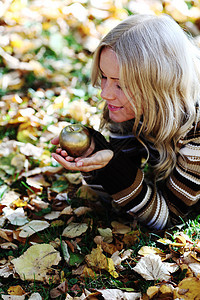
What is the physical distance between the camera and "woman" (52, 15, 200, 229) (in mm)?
1607

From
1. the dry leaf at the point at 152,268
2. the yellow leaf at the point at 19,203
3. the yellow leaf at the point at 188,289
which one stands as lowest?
the yellow leaf at the point at 19,203

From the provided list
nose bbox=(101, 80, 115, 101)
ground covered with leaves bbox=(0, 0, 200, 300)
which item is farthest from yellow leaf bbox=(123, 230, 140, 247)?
nose bbox=(101, 80, 115, 101)

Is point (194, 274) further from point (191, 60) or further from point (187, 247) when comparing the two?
point (191, 60)

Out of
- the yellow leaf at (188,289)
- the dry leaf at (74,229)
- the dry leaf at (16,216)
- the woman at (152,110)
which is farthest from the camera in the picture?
the dry leaf at (16,216)

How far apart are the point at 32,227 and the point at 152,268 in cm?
68

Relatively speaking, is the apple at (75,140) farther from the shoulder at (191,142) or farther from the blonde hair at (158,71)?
the shoulder at (191,142)

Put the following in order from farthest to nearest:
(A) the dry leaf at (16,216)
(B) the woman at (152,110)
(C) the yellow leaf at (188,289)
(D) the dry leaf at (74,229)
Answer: (A) the dry leaf at (16,216) < (D) the dry leaf at (74,229) < (B) the woman at (152,110) < (C) the yellow leaf at (188,289)

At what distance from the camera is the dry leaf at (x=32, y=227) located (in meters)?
1.83

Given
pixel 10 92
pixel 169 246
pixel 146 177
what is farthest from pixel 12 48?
pixel 169 246

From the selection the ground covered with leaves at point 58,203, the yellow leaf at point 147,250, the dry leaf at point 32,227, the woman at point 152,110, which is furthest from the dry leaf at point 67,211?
the yellow leaf at point 147,250

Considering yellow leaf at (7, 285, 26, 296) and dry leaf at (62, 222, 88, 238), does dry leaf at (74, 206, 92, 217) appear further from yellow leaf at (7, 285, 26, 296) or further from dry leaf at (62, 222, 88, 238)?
yellow leaf at (7, 285, 26, 296)

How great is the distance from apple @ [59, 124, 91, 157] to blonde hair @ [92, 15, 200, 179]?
275 millimetres

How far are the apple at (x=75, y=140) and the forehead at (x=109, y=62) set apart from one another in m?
0.31

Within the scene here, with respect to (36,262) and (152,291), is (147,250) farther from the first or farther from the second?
(36,262)
